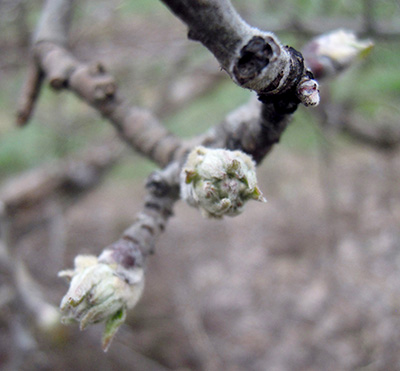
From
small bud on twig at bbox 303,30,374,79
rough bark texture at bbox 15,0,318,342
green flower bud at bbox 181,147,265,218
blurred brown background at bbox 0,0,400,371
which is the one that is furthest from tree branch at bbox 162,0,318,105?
blurred brown background at bbox 0,0,400,371

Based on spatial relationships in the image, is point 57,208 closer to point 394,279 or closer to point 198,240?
point 198,240

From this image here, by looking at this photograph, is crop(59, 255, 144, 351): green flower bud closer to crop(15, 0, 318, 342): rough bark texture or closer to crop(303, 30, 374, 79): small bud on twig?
crop(15, 0, 318, 342): rough bark texture

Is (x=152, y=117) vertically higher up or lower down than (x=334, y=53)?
lower down

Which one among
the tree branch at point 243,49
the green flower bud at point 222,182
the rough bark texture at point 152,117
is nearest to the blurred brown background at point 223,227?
the rough bark texture at point 152,117

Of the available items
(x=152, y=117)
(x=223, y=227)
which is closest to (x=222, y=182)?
(x=152, y=117)

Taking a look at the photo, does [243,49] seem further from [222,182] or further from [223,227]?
[223,227]

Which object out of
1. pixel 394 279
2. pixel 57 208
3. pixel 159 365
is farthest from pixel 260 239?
pixel 57 208
